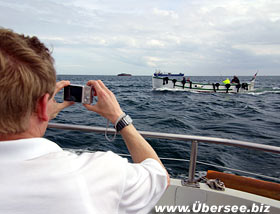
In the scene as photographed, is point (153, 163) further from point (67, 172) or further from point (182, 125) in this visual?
point (182, 125)

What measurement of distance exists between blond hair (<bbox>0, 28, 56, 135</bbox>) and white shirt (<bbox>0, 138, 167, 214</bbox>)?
0.22 ft

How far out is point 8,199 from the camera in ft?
1.91

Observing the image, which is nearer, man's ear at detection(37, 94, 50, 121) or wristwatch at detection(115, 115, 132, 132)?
man's ear at detection(37, 94, 50, 121)

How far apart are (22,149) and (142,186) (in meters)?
0.37

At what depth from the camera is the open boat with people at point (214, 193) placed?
1.74 meters

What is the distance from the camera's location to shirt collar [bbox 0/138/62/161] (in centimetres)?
60

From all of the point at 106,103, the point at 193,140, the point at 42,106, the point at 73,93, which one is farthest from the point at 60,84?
the point at 193,140

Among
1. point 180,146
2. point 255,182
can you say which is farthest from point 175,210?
point 180,146

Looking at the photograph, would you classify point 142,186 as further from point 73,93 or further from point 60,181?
point 73,93

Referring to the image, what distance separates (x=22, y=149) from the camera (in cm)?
62

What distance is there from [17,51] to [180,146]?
582cm

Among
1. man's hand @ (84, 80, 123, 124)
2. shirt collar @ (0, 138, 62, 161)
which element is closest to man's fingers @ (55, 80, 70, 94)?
man's hand @ (84, 80, 123, 124)

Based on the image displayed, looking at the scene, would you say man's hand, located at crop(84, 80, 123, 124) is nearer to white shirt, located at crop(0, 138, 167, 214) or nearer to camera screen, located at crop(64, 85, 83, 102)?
camera screen, located at crop(64, 85, 83, 102)

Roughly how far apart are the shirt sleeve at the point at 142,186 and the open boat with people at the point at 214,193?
0.92 meters
